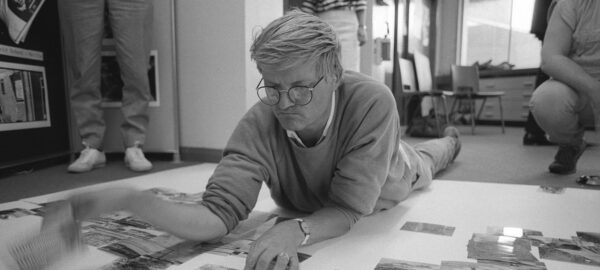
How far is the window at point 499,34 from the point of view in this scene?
5.71 meters

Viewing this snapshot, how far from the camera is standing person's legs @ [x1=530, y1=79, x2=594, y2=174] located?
168 cm

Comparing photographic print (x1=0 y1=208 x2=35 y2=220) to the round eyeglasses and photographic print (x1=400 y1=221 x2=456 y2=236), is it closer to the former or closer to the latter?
the round eyeglasses

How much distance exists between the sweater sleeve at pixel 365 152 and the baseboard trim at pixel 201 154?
1299 mm

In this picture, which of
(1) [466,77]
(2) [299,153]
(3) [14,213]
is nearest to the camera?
(2) [299,153]

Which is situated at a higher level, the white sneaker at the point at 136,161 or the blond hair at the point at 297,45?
the blond hair at the point at 297,45

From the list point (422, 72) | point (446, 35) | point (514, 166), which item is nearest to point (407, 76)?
point (422, 72)

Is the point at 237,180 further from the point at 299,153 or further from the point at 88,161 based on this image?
the point at 88,161

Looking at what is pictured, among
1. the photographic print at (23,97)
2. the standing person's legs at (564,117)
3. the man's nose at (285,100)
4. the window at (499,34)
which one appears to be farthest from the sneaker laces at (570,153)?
the window at (499,34)

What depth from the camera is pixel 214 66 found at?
208cm

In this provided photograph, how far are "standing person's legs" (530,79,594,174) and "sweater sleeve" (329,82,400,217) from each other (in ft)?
3.91

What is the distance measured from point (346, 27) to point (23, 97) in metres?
1.74

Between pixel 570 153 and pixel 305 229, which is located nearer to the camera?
pixel 305 229

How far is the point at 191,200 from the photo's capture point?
1274 millimetres

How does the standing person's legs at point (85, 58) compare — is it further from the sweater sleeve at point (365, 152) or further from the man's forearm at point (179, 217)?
the sweater sleeve at point (365, 152)
